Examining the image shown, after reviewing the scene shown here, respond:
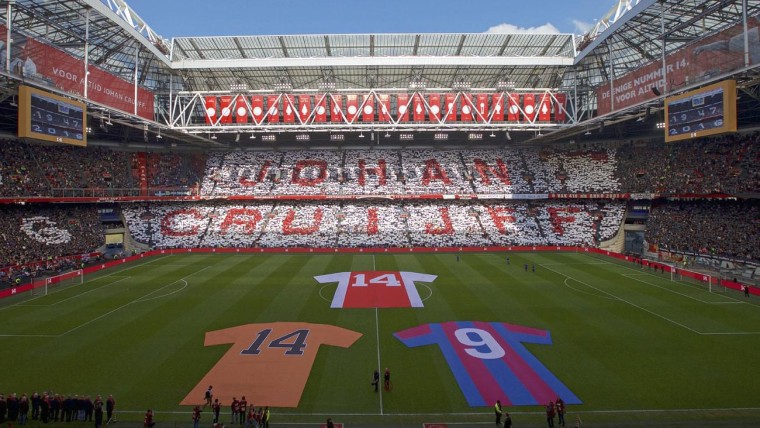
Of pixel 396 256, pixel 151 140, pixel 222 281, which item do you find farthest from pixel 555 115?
pixel 151 140

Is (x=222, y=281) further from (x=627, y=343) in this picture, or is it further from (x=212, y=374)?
(x=627, y=343)

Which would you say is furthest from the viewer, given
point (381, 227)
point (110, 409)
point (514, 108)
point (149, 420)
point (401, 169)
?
point (401, 169)

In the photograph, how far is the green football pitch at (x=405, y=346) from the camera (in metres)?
15.5

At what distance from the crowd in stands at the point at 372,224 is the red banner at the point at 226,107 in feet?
54.4

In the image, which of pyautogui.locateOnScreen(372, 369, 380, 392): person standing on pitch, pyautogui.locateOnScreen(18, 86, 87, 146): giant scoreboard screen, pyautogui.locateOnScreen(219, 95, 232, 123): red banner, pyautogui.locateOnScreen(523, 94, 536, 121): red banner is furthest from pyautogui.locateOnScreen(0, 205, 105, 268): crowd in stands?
pyautogui.locateOnScreen(523, 94, 536, 121): red banner

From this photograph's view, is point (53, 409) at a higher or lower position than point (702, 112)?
lower

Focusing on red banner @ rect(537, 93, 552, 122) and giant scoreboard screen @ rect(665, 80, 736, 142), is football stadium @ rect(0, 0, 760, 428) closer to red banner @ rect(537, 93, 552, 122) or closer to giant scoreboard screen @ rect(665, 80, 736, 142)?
giant scoreboard screen @ rect(665, 80, 736, 142)

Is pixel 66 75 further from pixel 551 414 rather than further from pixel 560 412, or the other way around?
pixel 560 412

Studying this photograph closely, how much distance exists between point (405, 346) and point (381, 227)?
37.6 meters

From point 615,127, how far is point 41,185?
70.2 m

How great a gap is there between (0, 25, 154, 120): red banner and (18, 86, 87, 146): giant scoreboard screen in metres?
1.28

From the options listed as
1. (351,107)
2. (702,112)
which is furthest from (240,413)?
(351,107)

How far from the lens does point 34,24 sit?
3247cm

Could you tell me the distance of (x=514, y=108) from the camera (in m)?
48.0
